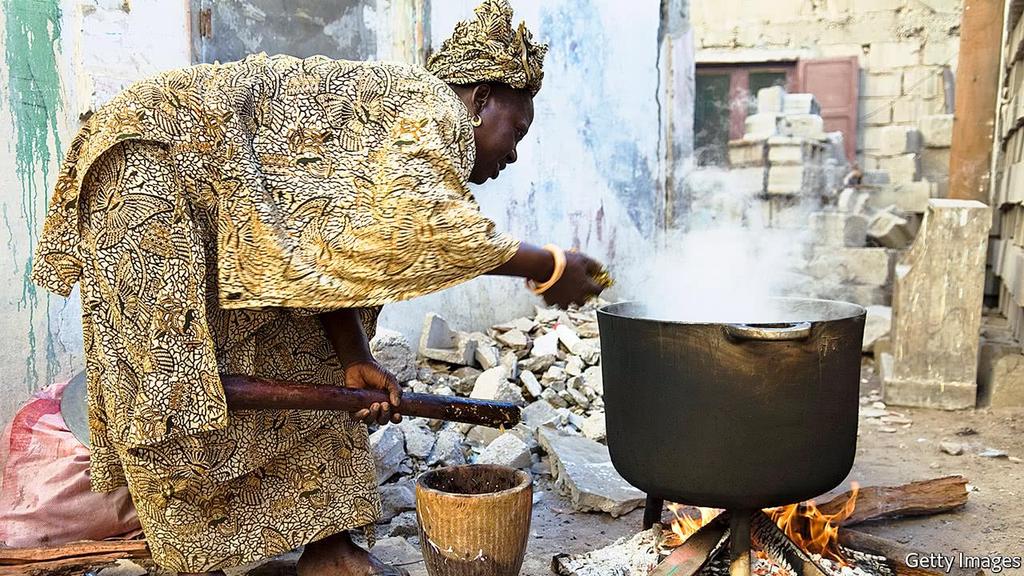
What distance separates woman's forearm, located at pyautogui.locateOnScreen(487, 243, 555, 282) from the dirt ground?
2.81ft

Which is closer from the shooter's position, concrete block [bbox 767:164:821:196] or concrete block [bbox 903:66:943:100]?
concrete block [bbox 767:164:821:196]

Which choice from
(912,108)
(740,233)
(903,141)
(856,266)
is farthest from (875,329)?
(912,108)

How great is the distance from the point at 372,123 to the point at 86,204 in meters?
0.71

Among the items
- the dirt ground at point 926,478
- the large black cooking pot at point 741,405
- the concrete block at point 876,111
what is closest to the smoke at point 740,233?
the dirt ground at point 926,478

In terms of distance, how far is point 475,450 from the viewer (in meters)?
4.15

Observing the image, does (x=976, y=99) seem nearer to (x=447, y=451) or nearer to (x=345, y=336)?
(x=447, y=451)

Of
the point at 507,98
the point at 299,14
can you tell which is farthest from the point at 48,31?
the point at 507,98

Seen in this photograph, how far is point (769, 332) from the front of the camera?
214 cm

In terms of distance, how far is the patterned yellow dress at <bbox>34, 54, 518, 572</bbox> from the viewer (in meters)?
2.01

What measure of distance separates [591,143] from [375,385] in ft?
17.3

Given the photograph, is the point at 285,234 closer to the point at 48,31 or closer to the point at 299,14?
the point at 48,31

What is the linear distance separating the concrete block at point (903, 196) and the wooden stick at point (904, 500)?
826 cm

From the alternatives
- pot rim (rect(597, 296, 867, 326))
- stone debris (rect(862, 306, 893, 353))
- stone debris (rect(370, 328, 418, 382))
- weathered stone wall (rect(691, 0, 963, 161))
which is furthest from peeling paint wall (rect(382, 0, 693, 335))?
weathered stone wall (rect(691, 0, 963, 161))

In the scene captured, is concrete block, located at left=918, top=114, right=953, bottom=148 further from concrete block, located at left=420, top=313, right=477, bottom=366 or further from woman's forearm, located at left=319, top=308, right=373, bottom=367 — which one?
woman's forearm, located at left=319, top=308, right=373, bottom=367
